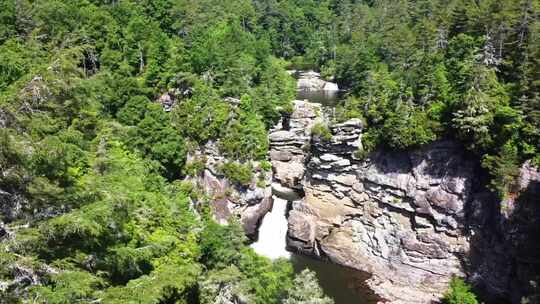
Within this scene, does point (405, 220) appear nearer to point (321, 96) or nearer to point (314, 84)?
point (321, 96)

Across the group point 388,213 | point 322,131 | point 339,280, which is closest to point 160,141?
point 322,131

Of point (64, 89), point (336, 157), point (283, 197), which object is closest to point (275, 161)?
point (283, 197)

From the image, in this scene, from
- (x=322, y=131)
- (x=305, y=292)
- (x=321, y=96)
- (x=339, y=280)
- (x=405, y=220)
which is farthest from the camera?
(x=321, y=96)

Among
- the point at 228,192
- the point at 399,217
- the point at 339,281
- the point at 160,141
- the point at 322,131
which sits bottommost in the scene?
the point at 339,281

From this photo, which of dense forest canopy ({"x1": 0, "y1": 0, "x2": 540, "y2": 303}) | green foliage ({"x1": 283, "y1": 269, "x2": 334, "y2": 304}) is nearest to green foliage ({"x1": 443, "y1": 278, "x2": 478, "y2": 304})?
dense forest canopy ({"x1": 0, "y1": 0, "x2": 540, "y2": 303})

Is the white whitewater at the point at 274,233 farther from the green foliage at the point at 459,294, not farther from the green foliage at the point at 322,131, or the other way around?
the green foliage at the point at 459,294

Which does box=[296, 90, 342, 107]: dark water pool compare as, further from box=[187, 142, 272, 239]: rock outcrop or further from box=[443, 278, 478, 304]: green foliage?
box=[443, 278, 478, 304]: green foliage
